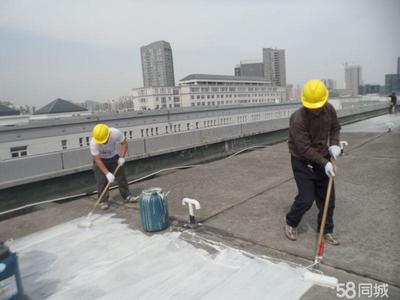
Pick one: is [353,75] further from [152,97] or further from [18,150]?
[152,97]

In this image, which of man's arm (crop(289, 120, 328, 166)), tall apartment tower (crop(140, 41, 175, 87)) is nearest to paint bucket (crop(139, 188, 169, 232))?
man's arm (crop(289, 120, 328, 166))

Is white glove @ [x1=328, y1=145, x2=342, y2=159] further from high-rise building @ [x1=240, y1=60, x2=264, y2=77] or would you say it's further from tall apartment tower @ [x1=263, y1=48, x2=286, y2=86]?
high-rise building @ [x1=240, y1=60, x2=264, y2=77]

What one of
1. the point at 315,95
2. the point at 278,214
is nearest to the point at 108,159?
the point at 278,214

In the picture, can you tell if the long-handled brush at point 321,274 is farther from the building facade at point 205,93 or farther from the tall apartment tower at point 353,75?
the building facade at point 205,93

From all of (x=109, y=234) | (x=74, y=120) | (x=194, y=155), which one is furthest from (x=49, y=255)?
(x=74, y=120)

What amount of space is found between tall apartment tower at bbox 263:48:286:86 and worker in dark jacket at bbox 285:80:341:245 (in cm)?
14562

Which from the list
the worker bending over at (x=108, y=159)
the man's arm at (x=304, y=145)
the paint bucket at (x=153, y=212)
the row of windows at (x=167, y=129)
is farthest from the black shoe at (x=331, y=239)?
the row of windows at (x=167, y=129)

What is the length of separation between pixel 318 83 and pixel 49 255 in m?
3.83

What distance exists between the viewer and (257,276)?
304 cm

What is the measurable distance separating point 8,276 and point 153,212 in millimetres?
1927

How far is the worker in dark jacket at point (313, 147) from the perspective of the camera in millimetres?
3410

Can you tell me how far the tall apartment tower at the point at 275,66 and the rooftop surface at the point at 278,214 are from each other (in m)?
142

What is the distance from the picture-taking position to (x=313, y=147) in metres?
3.60

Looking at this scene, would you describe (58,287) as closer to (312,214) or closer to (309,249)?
(309,249)
